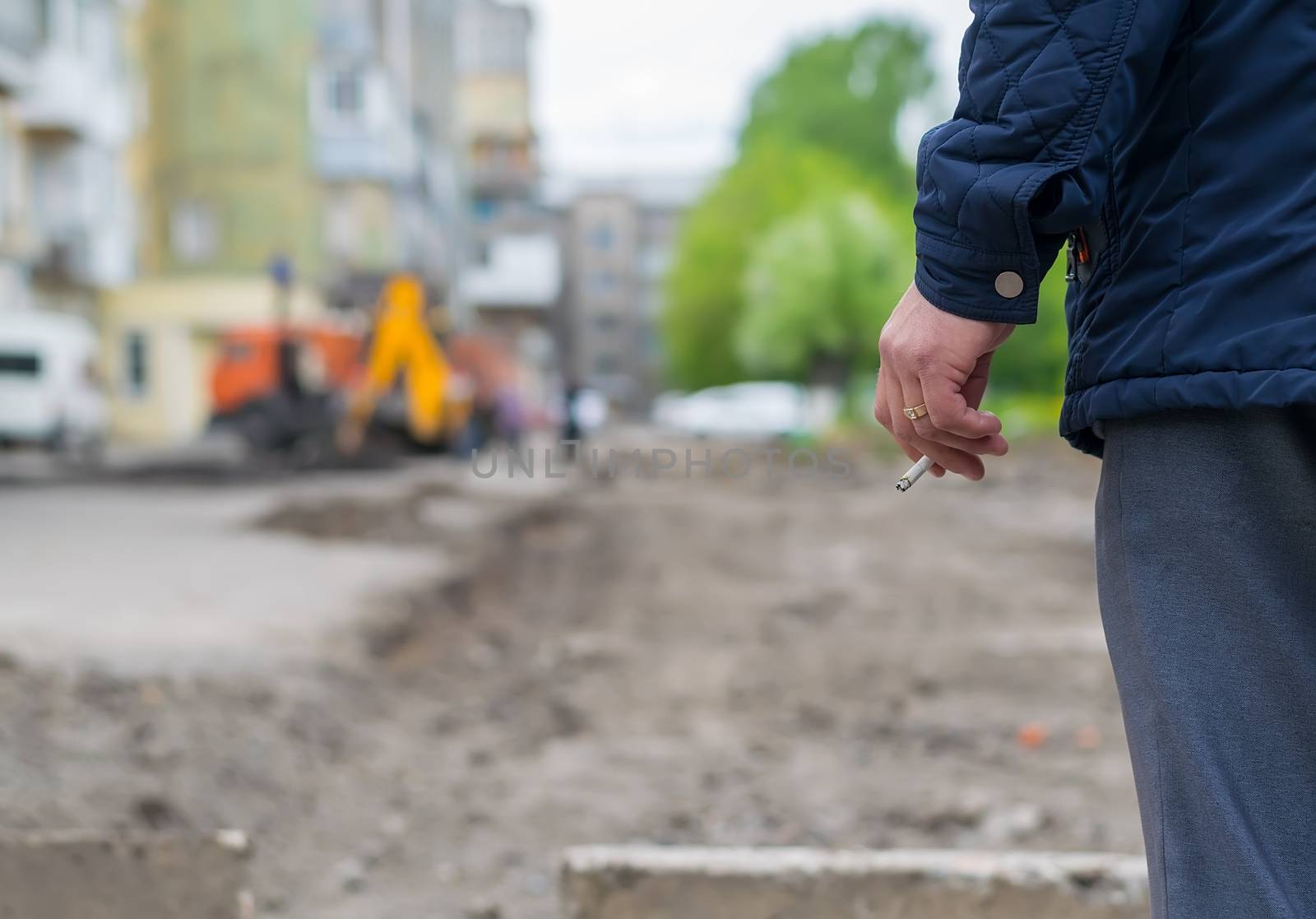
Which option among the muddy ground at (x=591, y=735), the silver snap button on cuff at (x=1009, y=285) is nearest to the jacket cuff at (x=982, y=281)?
the silver snap button on cuff at (x=1009, y=285)

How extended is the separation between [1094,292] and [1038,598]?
6.41 meters

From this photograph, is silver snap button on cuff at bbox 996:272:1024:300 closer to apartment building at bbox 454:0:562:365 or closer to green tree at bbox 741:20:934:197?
green tree at bbox 741:20:934:197

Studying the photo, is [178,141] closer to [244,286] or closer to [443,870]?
[244,286]

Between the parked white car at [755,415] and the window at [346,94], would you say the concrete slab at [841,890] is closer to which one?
the parked white car at [755,415]

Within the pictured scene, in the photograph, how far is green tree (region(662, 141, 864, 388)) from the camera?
1770 inches

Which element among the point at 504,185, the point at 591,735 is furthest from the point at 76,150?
the point at 504,185

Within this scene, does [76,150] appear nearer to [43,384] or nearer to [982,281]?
[43,384]

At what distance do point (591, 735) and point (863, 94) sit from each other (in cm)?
4780

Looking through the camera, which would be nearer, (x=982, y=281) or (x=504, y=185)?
(x=982, y=281)

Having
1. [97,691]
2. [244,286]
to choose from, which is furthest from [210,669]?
[244,286]

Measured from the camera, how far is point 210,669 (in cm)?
538

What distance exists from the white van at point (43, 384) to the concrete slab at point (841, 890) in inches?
925

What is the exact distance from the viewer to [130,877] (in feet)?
9.15

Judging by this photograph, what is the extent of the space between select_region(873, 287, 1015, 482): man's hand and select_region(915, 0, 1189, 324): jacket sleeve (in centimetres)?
3
